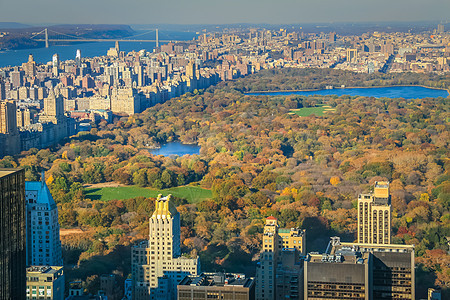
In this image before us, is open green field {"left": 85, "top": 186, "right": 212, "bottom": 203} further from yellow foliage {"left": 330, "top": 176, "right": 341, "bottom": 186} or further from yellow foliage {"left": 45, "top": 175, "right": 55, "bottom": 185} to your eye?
yellow foliage {"left": 330, "top": 176, "right": 341, "bottom": 186}

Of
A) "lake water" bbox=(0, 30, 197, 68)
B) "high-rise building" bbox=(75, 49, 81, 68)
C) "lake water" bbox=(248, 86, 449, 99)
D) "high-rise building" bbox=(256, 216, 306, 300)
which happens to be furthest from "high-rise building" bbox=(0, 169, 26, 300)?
"high-rise building" bbox=(75, 49, 81, 68)

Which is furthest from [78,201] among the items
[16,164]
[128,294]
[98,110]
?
[98,110]

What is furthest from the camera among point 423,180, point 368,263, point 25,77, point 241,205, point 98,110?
point 25,77

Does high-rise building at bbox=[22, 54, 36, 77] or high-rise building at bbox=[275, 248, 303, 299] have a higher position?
high-rise building at bbox=[275, 248, 303, 299]

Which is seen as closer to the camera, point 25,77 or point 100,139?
point 100,139

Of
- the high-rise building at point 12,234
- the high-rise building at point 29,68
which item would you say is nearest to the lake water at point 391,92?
the high-rise building at point 29,68

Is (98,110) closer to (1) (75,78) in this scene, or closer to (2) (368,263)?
(1) (75,78)
